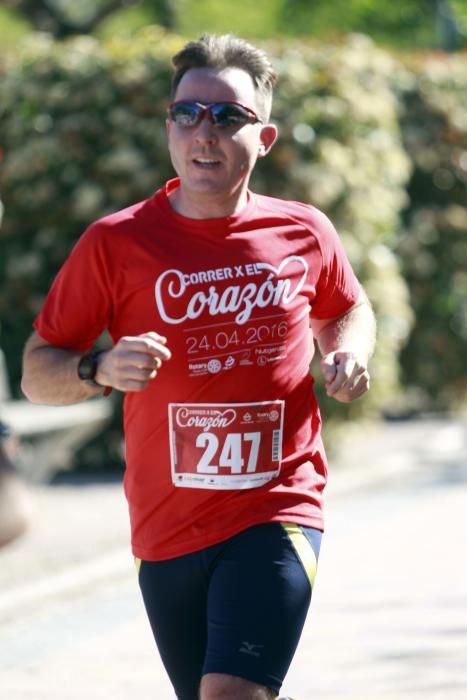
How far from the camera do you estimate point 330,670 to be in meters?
6.66

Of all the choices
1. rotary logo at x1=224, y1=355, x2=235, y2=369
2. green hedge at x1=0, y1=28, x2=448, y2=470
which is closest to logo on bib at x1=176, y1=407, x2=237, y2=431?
rotary logo at x1=224, y1=355, x2=235, y2=369

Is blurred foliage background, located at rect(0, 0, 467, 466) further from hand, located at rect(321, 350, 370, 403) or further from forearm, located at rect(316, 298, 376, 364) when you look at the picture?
hand, located at rect(321, 350, 370, 403)

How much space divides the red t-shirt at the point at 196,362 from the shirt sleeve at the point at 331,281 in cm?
20

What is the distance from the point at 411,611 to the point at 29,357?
431 centimetres

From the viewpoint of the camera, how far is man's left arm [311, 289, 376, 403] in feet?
12.7

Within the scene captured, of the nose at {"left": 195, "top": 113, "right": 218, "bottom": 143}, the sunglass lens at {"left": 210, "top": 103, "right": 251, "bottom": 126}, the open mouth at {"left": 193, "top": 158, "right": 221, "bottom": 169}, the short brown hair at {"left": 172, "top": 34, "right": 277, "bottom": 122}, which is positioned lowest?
the open mouth at {"left": 193, "top": 158, "right": 221, "bottom": 169}

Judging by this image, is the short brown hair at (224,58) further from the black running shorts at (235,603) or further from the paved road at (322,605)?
the paved road at (322,605)

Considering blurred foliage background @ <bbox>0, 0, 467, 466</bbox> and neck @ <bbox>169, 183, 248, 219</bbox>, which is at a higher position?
neck @ <bbox>169, 183, 248, 219</bbox>

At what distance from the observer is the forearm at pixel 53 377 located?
380 cm

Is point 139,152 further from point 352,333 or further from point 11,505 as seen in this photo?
point 352,333

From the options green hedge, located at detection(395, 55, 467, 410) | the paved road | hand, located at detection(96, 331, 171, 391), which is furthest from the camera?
green hedge, located at detection(395, 55, 467, 410)

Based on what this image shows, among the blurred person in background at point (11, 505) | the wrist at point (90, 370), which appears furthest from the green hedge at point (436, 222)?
the wrist at point (90, 370)

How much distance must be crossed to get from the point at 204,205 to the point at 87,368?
503 mm

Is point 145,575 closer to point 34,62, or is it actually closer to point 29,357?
point 29,357
